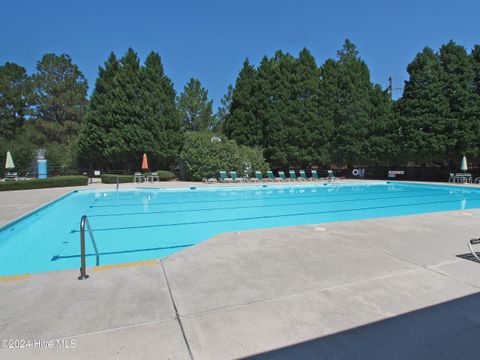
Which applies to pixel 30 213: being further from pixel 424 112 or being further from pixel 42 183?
pixel 424 112

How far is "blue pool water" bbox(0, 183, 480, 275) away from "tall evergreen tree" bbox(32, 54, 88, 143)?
2494cm

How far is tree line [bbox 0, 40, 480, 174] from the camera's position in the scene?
21781mm

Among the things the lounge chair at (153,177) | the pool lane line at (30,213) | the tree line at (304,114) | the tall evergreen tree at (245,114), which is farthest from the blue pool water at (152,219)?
the tall evergreen tree at (245,114)

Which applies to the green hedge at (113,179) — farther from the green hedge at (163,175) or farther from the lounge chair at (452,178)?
the lounge chair at (452,178)

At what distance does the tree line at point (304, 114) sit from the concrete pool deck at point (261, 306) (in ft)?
68.7

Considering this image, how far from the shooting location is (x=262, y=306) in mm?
2889

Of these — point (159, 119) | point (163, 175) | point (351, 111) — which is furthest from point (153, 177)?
point (351, 111)

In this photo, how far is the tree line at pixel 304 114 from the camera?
21781 millimetres

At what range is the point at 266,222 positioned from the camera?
9.26 meters

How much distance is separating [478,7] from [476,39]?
39.4ft

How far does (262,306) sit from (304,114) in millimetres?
25100

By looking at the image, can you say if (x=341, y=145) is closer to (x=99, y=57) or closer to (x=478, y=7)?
(x=478, y=7)

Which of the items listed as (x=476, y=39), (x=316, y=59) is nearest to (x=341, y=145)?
(x=316, y=59)

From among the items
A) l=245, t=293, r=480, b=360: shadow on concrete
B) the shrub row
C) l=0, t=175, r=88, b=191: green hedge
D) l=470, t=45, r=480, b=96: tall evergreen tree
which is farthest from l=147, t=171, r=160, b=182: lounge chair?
l=470, t=45, r=480, b=96: tall evergreen tree
